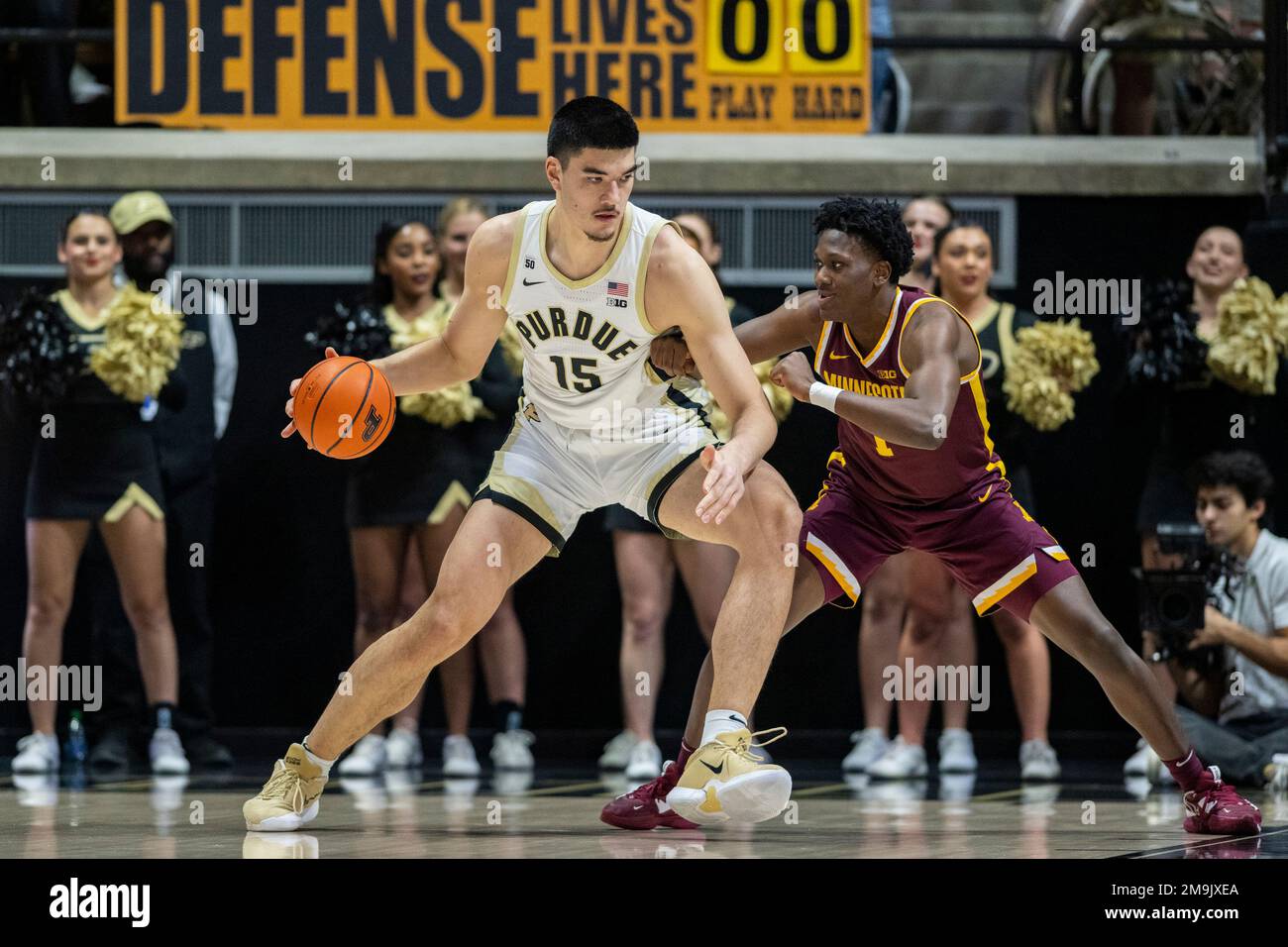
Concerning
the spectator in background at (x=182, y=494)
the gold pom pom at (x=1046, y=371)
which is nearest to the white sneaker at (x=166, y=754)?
the spectator in background at (x=182, y=494)

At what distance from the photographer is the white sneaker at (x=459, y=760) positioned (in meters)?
8.30

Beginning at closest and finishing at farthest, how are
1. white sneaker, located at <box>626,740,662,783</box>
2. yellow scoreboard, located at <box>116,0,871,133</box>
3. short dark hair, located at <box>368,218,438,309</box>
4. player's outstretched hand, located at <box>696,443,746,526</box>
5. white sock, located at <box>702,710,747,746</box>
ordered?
player's outstretched hand, located at <box>696,443,746,526</box> < white sock, located at <box>702,710,747,746</box> < white sneaker, located at <box>626,740,662,783</box> < short dark hair, located at <box>368,218,438,309</box> < yellow scoreboard, located at <box>116,0,871,133</box>

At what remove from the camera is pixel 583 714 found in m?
9.62

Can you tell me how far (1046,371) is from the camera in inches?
336

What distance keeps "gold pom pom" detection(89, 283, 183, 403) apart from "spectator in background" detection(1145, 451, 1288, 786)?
430 centimetres

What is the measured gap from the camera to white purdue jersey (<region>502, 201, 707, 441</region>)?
5.62m

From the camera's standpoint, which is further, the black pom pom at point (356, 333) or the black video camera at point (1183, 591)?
the black pom pom at point (356, 333)

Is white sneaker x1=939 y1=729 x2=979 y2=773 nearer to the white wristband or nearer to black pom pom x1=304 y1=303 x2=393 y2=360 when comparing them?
black pom pom x1=304 y1=303 x2=393 y2=360

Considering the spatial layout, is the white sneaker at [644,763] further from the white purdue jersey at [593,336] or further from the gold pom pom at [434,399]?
the white purdue jersey at [593,336]

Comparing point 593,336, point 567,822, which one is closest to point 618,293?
point 593,336

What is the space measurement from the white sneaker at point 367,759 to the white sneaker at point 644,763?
105 centimetres

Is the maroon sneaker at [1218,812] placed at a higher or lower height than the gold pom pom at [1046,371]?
lower

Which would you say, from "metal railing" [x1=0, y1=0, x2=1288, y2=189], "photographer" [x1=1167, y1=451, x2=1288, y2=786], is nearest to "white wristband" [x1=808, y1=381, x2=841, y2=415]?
"photographer" [x1=1167, y1=451, x2=1288, y2=786]

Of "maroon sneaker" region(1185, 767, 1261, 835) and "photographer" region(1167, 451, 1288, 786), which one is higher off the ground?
"photographer" region(1167, 451, 1288, 786)
